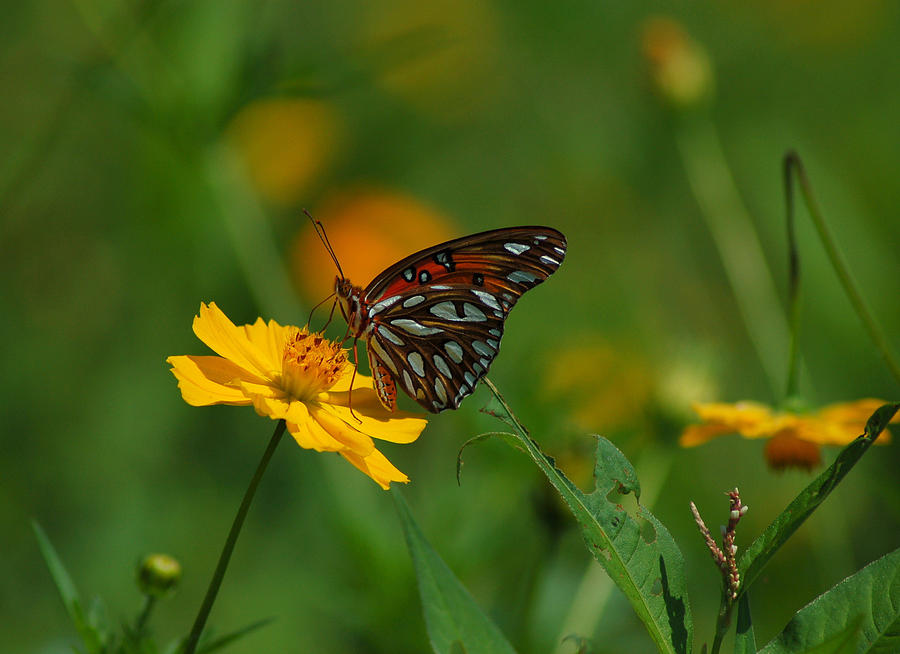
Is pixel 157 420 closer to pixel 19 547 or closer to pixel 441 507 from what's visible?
pixel 19 547

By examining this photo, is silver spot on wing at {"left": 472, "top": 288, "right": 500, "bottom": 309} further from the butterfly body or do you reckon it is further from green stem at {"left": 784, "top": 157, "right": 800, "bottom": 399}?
green stem at {"left": 784, "top": 157, "right": 800, "bottom": 399}

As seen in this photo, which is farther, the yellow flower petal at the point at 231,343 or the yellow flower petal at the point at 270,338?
the yellow flower petal at the point at 270,338

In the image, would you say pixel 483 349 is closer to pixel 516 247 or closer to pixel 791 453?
pixel 516 247

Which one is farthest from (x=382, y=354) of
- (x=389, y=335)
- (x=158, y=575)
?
(x=158, y=575)

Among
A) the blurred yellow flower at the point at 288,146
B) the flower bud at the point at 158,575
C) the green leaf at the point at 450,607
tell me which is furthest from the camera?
the blurred yellow flower at the point at 288,146

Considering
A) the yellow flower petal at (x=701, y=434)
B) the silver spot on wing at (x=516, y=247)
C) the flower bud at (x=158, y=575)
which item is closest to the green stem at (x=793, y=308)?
the yellow flower petal at (x=701, y=434)

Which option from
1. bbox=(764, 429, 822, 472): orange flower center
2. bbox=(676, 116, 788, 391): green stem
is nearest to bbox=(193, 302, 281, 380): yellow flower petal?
bbox=(764, 429, 822, 472): orange flower center

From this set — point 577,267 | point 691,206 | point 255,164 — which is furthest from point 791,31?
point 255,164

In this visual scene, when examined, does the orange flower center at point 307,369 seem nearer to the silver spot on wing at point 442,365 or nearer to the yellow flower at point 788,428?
the silver spot on wing at point 442,365
